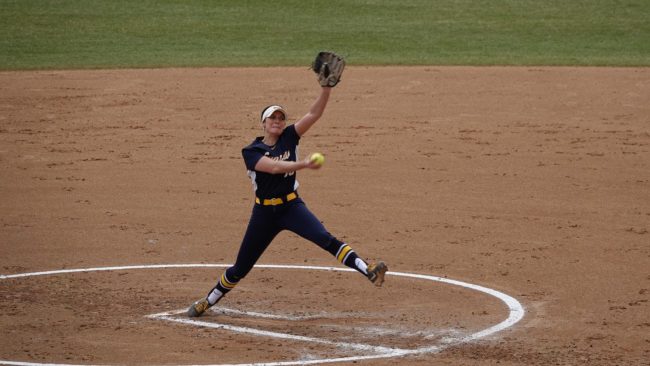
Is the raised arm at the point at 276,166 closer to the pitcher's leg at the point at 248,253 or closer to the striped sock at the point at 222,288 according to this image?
the pitcher's leg at the point at 248,253

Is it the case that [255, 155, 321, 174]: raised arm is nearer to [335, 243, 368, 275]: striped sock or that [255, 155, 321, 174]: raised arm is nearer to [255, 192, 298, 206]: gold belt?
[255, 192, 298, 206]: gold belt

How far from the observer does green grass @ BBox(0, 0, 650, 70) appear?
86.1 ft

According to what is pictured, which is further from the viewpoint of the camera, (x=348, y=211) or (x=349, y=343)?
(x=348, y=211)

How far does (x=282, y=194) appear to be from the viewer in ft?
32.8

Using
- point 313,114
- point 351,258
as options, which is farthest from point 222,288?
point 313,114

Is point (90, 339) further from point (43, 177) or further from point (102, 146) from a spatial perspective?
point (102, 146)

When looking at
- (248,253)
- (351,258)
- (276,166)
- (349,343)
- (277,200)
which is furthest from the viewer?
(248,253)

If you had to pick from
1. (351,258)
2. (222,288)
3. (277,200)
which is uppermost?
(277,200)

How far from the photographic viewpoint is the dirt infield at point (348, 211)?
31.8 feet

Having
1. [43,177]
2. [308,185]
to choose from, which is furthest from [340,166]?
[43,177]

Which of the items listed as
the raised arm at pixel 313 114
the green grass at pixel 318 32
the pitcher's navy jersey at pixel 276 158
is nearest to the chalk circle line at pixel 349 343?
the pitcher's navy jersey at pixel 276 158

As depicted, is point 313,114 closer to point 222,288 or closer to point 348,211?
point 222,288

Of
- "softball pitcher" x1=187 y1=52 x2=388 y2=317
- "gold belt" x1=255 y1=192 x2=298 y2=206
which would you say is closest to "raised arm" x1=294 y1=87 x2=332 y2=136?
"softball pitcher" x1=187 y1=52 x2=388 y2=317

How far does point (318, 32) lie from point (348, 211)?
1522cm
